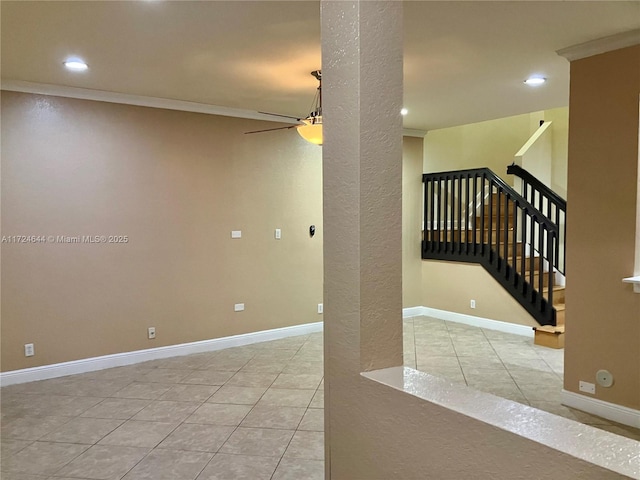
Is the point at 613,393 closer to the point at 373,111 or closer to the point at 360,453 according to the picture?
the point at 360,453

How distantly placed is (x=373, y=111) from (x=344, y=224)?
0.35 metres

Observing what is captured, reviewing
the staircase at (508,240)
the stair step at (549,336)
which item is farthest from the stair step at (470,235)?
the stair step at (549,336)

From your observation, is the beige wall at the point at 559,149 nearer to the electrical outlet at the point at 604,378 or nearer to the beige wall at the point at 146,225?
the beige wall at the point at 146,225

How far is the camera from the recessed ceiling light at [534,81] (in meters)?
4.23

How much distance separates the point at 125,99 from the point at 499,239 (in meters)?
4.74

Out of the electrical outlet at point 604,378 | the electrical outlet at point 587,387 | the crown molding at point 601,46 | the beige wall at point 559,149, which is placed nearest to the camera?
the crown molding at point 601,46

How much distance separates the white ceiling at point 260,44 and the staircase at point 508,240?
156 centimetres

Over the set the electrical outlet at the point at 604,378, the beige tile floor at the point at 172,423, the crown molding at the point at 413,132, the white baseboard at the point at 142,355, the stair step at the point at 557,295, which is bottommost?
the beige tile floor at the point at 172,423

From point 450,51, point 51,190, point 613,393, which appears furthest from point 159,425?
point 450,51

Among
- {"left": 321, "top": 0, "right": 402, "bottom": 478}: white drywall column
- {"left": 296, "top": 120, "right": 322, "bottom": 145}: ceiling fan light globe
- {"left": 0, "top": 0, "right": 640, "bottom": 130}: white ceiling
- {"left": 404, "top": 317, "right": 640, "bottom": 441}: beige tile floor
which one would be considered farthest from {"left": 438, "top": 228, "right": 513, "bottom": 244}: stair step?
{"left": 321, "top": 0, "right": 402, "bottom": 478}: white drywall column

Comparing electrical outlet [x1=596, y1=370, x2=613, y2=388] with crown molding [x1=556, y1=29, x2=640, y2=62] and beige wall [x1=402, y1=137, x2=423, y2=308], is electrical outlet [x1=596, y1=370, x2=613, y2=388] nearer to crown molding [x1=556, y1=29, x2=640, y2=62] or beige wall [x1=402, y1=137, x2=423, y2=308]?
crown molding [x1=556, y1=29, x2=640, y2=62]

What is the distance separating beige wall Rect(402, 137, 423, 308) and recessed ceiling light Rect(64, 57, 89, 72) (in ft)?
14.6

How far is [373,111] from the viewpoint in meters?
1.42

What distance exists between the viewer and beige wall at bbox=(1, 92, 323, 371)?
4289 mm
